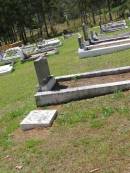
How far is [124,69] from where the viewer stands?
35.9ft

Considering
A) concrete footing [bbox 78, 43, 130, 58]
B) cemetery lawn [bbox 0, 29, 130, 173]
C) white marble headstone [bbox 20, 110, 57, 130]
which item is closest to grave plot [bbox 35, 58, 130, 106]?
cemetery lawn [bbox 0, 29, 130, 173]

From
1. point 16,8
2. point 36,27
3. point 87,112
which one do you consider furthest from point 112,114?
point 36,27

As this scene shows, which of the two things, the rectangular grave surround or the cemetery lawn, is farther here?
the rectangular grave surround

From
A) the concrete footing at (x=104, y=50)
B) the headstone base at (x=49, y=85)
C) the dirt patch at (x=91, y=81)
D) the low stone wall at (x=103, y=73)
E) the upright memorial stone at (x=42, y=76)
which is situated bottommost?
the concrete footing at (x=104, y=50)

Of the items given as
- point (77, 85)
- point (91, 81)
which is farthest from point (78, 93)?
point (91, 81)

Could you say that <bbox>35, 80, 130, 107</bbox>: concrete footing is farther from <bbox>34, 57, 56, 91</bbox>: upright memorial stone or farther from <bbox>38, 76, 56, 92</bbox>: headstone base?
<bbox>34, 57, 56, 91</bbox>: upright memorial stone

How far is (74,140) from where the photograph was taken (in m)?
6.84

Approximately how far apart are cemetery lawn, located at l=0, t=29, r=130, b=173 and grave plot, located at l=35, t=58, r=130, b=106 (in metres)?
0.26

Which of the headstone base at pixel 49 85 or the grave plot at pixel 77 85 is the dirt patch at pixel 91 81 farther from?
the headstone base at pixel 49 85

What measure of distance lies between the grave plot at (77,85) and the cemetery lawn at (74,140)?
0.26 m

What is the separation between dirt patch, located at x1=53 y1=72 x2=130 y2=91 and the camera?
10344 mm

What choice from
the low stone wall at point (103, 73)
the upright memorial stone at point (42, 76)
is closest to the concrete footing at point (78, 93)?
the upright memorial stone at point (42, 76)

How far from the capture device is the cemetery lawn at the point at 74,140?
5881 mm

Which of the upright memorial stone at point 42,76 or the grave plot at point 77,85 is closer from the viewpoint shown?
the grave plot at point 77,85
